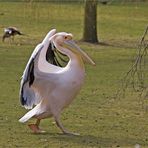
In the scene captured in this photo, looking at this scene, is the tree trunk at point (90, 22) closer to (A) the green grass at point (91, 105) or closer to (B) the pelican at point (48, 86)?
(A) the green grass at point (91, 105)

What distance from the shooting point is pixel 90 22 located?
102ft

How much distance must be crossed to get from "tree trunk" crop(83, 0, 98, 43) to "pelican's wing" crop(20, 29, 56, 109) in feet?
62.6

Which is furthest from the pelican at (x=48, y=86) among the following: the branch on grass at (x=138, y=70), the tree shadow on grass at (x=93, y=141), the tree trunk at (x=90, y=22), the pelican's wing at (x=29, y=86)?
the tree trunk at (x=90, y=22)

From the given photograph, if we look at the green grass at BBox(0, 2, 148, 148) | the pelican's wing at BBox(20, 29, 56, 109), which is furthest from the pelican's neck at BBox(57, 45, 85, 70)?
the green grass at BBox(0, 2, 148, 148)

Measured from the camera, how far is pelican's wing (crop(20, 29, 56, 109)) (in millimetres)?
11005

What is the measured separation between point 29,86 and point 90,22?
20.0 metres

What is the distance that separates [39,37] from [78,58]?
21.7 m

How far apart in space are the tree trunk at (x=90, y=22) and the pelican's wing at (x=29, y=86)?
19083 millimetres

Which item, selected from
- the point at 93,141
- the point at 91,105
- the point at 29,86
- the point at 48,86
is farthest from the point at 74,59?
the point at 91,105

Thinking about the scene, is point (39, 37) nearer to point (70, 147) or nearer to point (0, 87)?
point (0, 87)

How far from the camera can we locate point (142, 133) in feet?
37.9

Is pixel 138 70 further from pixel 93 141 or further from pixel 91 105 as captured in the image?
pixel 93 141

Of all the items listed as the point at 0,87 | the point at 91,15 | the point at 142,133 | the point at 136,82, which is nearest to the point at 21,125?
the point at 142,133

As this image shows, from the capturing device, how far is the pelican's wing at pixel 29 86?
11005 millimetres
